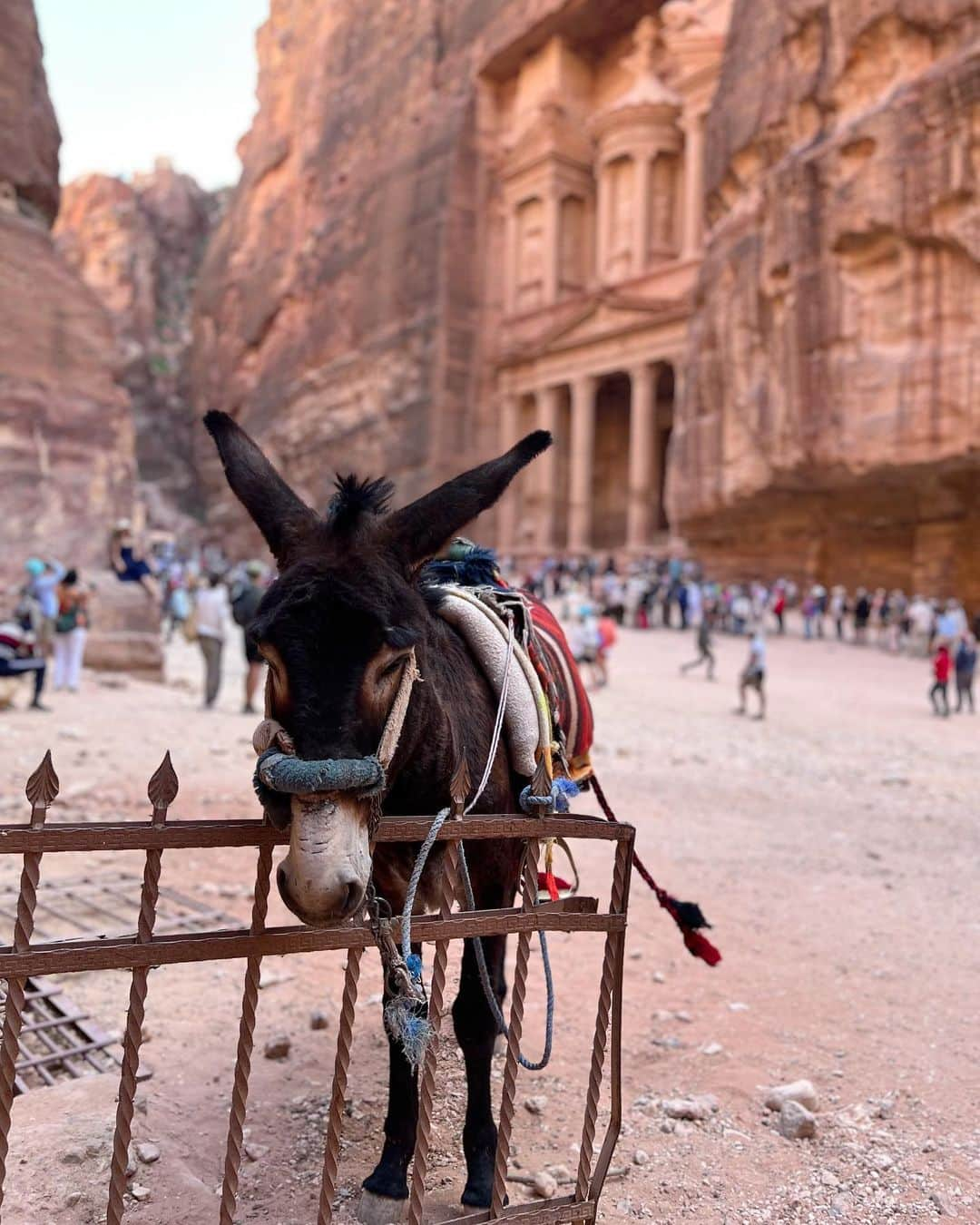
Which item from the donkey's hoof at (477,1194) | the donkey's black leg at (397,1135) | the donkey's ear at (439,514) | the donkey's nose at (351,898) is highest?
the donkey's ear at (439,514)

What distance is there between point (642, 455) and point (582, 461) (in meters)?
3.58

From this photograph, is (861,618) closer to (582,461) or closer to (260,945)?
(582,461)


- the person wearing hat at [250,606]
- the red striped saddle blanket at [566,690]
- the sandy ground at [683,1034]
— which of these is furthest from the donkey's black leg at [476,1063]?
the person wearing hat at [250,606]

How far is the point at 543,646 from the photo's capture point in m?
3.60

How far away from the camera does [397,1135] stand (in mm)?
2646

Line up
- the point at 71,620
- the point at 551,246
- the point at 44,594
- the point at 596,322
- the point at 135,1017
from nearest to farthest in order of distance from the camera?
the point at 135,1017 → the point at 71,620 → the point at 44,594 → the point at 596,322 → the point at 551,246

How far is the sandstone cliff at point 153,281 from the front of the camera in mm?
59688

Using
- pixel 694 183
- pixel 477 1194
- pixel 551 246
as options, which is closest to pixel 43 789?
pixel 477 1194

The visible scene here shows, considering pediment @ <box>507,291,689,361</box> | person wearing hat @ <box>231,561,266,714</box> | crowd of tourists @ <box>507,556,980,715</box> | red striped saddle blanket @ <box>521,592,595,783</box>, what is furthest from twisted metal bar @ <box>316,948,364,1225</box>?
pediment @ <box>507,291,689,361</box>

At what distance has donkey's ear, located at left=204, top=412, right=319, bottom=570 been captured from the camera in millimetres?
2184

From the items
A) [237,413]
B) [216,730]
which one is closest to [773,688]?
[216,730]

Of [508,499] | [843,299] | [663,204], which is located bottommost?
[508,499]

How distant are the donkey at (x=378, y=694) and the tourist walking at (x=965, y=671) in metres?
14.9

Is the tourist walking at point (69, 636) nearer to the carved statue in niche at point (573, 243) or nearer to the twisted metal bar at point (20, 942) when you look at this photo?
the twisted metal bar at point (20, 942)
